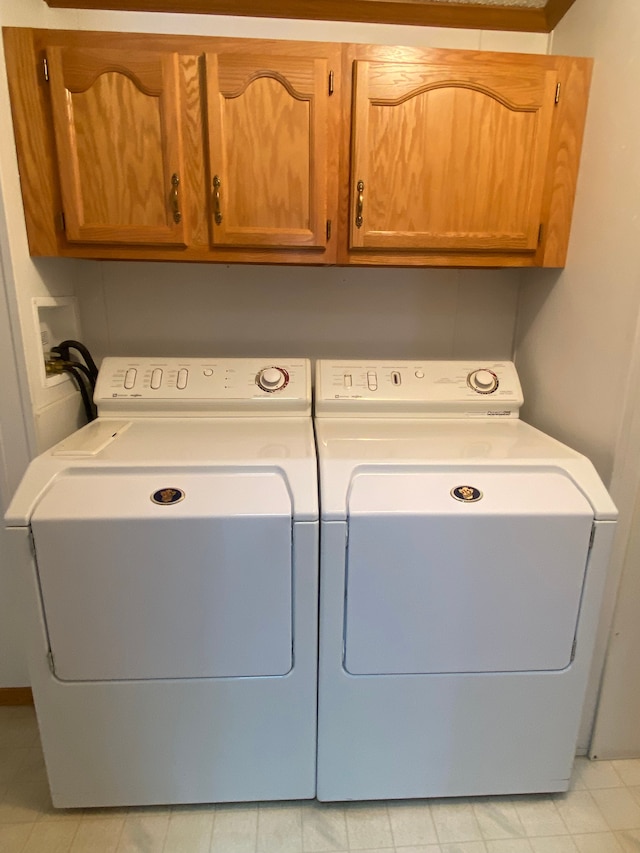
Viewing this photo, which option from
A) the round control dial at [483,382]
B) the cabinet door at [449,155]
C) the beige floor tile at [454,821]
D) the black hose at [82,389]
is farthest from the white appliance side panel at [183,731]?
the cabinet door at [449,155]

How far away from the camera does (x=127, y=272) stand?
5.53ft

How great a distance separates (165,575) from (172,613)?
0.10 m

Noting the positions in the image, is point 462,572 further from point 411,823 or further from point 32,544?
point 32,544

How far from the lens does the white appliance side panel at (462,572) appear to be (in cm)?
111

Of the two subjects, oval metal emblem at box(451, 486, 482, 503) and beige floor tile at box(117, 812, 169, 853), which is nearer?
oval metal emblem at box(451, 486, 482, 503)

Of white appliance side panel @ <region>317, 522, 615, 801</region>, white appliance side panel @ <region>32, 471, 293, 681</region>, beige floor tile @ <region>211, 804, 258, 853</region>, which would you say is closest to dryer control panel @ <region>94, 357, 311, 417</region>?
white appliance side panel @ <region>32, 471, 293, 681</region>

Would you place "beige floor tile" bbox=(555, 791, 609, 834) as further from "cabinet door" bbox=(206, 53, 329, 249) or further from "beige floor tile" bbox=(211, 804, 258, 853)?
"cabinet door" bbox=(206, 53, 329, 249)

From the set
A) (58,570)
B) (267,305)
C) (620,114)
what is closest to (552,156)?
(620,114)

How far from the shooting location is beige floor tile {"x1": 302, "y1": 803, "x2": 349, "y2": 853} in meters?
1.25

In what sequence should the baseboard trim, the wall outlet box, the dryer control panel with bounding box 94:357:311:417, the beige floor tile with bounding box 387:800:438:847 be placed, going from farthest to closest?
the baseboard trim < the dryer control panel with bounding box 94:357:311:417 < the wall outlet box < the beige floor tile with bounding box 387:800:438:847

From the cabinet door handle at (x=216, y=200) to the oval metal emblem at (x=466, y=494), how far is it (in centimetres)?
98

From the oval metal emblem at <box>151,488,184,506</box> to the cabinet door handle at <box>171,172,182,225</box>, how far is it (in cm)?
77

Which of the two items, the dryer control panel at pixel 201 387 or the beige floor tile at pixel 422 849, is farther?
the dryer control panel at pixel 201 387

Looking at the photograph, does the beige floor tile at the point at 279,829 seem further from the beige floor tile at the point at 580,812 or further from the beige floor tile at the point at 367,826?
the beige floor tile at the point at 580,812
